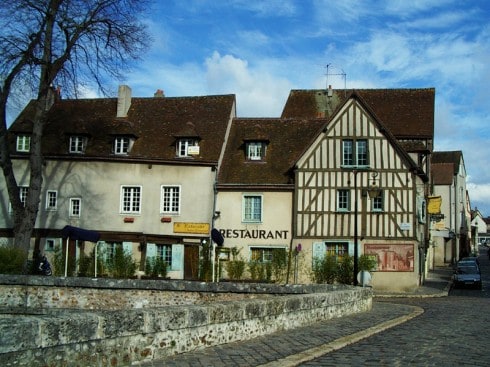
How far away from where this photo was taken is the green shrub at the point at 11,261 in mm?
22359

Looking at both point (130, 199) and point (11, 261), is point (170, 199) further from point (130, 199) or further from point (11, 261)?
point (11, 261)

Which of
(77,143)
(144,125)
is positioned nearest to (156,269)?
(77,143)

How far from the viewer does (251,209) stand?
1256 inches

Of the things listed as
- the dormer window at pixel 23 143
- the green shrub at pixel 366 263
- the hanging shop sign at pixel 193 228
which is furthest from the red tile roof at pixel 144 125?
the green shrub at pixel 366 263

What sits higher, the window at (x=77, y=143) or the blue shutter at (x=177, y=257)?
the window at (x=77, y=143)

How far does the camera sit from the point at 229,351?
9.10 meters

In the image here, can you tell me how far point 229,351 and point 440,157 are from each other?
65919mm

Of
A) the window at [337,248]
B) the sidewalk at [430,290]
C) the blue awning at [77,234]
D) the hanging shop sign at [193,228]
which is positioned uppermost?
the hanging shop sign at [193,228]

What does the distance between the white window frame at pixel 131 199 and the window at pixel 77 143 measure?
332 centimetres

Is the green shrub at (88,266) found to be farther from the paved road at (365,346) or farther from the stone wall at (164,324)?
the paved road at (365,346)

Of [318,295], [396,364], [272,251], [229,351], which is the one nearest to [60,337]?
[229,351]

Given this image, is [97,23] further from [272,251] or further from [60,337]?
[60,337]

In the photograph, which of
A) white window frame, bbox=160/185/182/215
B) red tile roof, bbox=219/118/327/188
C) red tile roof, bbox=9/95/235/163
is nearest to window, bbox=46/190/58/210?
red tile roof, bbox=9/95/235/163

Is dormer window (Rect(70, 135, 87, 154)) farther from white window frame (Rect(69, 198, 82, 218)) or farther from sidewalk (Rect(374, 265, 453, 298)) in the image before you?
sidewalk (Rect(374, 265, 453, 298))
